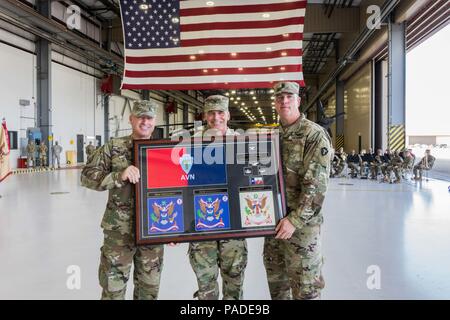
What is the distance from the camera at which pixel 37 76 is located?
14.5 metres

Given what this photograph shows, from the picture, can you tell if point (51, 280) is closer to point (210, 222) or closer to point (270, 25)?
point (210, 222)

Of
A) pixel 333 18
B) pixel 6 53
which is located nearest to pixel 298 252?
pixel 333 18

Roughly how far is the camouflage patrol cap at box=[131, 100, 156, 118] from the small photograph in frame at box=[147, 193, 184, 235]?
18.6 inches

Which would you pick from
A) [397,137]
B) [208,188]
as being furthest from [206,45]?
[397,137]

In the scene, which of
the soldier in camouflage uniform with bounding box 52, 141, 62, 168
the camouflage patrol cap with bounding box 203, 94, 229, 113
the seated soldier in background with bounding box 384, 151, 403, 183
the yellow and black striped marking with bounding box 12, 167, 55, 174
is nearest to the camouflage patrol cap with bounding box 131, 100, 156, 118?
the camouflage patrol cap with bounding box 203, 94, 229, 113

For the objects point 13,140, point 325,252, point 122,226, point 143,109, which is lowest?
point 325,252

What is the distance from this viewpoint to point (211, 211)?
1820mm

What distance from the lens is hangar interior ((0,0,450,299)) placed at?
9.43ft

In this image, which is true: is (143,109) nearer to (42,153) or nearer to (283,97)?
(283,97)

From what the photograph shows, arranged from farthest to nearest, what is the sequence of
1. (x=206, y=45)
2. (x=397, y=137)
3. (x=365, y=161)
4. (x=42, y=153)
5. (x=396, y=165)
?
(x=42, y=153), (x=365, y=161), (x=397, y=137), (x=396, y=165), (x=206, y=45)

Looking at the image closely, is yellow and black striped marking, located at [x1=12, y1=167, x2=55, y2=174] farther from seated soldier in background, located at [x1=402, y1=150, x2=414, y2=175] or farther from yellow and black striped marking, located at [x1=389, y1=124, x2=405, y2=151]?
seated soldier in background, located at [x1=402, y1=150, x2=414, y2=175]

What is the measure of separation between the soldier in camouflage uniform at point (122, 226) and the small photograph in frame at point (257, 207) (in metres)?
0.57

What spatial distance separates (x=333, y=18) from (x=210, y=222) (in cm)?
1339

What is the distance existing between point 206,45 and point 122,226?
2779 millimetres
